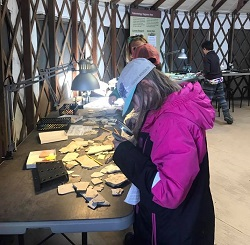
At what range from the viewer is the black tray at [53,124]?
81.6 inches

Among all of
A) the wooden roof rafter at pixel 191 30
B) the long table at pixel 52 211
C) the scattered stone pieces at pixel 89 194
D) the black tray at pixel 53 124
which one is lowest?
the long table at pixel 52 211

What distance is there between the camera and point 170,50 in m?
6.22

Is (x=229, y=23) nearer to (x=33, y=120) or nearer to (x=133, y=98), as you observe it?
(x=33, y=120)

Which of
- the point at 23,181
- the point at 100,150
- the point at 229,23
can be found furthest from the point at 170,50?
the point at 23,181

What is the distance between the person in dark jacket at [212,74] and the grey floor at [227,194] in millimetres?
512

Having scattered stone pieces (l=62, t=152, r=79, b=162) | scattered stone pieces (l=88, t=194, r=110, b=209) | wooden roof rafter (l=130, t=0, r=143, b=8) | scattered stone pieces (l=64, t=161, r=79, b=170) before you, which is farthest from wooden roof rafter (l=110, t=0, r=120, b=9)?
scattered stone pieces (l=88, t=194, r=110, b=209)

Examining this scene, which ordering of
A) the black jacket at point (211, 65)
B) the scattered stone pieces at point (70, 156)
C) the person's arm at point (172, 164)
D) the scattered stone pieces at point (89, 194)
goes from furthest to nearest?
1. the black jacket at point (211, 65)
2. the scattered stone pieces at point (70, 156)
3. the scattered stone pieces at point (89, 194)
4. the person's arm at point (172, 164)

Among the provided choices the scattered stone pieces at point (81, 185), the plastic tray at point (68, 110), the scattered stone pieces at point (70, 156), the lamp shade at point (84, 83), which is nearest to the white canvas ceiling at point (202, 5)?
the plastic tray at point (68, 110)

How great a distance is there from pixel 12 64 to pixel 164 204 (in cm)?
225

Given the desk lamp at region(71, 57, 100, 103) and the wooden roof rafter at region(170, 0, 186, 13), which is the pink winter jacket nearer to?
the desk lamp at region(71, 57, 100, 103)

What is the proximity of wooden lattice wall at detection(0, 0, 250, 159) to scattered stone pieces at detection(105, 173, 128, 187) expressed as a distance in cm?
131

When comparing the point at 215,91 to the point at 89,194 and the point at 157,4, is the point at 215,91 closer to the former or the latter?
the point at 157,4

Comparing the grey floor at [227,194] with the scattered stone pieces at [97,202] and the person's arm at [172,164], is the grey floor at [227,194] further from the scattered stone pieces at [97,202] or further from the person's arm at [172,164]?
the person's arm at [172,164]

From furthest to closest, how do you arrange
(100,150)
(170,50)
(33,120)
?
(170,50), (33,120), (100,150)
